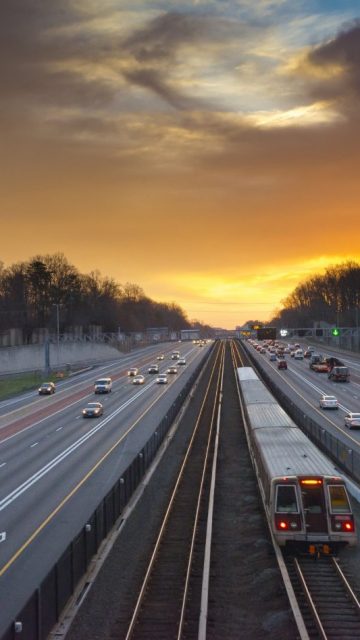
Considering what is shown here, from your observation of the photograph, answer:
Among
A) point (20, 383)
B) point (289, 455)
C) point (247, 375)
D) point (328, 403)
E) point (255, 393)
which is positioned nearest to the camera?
point (289, 455)

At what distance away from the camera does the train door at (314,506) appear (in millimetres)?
19672

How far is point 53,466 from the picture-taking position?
113 ft

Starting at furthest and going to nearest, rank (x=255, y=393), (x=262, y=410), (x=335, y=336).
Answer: (x=335, y=336)
(x=255, y=393)
(x=262, y=410)

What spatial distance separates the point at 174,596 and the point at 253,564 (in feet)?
11.6

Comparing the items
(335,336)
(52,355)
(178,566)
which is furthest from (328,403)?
(335,336)

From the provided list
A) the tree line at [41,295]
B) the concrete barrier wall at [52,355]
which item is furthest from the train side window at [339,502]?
the tree line at [41,295]

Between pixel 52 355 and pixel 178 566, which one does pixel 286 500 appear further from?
pixel 52 355

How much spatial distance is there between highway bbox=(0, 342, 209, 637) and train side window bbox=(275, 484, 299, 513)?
6917 millimetres

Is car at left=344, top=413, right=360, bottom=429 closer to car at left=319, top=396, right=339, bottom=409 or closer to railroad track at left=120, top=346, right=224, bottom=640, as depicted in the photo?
car at left=319, top=396, right=339, bottom=409

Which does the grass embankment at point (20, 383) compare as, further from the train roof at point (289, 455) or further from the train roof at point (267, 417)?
the train roof at point (289, 455)

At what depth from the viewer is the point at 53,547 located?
70.0 feet

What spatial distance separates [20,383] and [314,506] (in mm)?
75367

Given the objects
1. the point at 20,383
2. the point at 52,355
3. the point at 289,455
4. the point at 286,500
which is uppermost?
the point at 52,355

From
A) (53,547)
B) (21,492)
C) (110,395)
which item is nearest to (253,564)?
(53,547)
